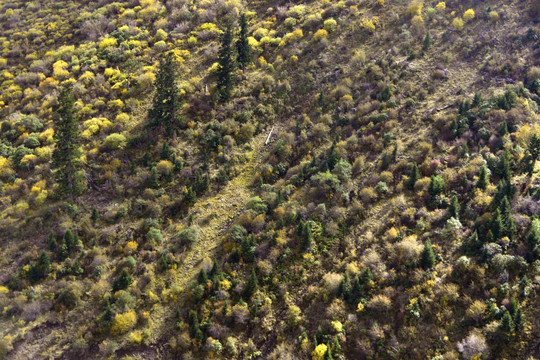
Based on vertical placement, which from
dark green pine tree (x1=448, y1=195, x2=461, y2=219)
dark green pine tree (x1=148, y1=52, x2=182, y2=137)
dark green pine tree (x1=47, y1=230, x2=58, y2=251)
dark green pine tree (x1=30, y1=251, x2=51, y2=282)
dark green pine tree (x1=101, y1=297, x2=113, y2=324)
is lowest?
dark green pine tree (x1=101, y1=297, x2=113, y2=324)

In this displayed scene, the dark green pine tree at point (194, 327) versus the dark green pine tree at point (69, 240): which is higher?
the dark green pine tree at point (69, 240)

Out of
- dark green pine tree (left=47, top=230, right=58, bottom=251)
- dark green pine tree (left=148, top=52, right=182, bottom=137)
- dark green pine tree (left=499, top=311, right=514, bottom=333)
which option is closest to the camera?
dark green pine tree (left=499, top=311, right=514, bottom=333)

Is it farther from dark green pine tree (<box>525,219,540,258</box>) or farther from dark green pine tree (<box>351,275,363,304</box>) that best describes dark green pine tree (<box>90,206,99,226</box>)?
dark green pine tree (<box>525,219,540,258</box>)

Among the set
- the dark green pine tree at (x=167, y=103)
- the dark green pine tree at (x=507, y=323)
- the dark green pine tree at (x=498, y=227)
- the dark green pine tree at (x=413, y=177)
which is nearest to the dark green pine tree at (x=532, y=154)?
the dark green pine tree at (x=498, y=227)

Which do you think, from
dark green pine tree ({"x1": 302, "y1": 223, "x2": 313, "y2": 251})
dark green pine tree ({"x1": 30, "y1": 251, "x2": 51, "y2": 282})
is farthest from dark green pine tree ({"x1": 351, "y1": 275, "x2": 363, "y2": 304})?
dark green pine tree ({"x1": 30, "y1": 251, "x2": 51, "y2": 282})

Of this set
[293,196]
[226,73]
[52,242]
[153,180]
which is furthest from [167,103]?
[52,242]

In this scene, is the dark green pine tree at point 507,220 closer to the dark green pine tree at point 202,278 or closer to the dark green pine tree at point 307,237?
the dark green pine tree at point 307,237

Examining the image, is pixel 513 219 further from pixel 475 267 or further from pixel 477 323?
pixel 477 323
